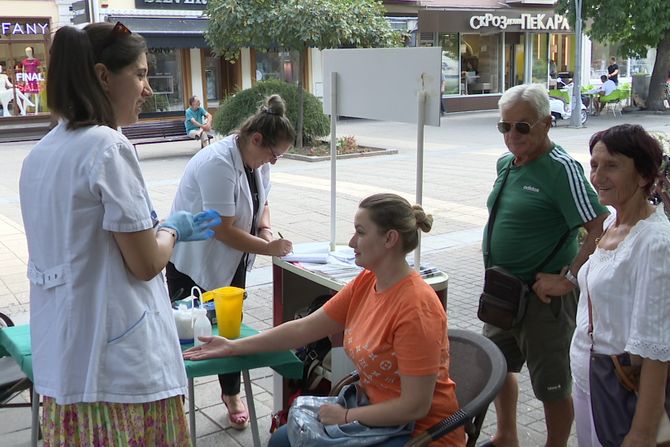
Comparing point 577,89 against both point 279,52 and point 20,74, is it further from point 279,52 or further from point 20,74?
point 20,74

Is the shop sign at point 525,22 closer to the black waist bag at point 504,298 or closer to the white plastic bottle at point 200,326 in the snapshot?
the black waist bag at point 504,298

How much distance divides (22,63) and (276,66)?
7809 millimetres

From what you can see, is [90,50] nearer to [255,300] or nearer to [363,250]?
[363,250]

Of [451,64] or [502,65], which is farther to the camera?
[502,65]

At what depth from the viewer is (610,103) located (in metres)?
24.2

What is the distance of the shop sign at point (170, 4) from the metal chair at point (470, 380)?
65.7 feet

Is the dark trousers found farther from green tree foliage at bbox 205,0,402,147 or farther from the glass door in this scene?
the glass door

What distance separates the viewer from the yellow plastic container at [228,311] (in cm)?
273

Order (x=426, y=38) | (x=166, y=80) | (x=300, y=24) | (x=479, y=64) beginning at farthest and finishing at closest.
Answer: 1. (x=479, y=64)
2. (x=426, y=38)
3. (x=166, y=80)
4. (x=300, y=24)

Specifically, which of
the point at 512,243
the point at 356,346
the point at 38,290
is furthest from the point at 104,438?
the point at 512,243

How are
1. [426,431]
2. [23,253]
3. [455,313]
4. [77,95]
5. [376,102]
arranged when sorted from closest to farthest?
[77,95]
[426,431]
[376,102]
[455,313]
[23,253]

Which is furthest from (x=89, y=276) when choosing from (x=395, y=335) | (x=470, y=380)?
(x=470, y=380)

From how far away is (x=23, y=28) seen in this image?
63.4 feet

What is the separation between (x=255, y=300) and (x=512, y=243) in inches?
126
